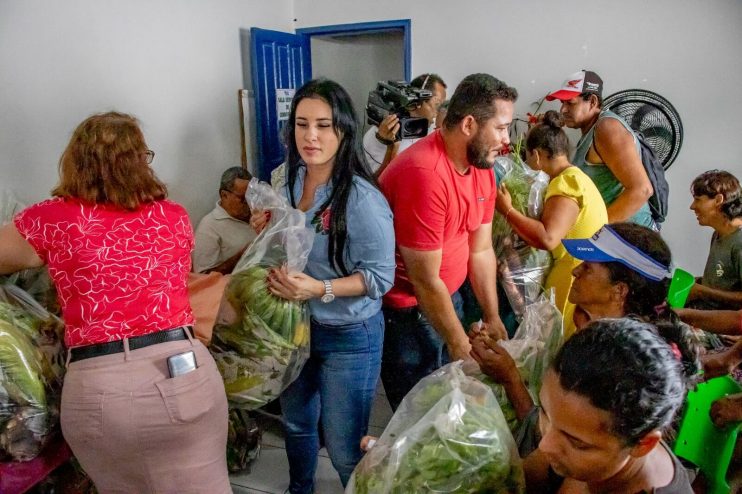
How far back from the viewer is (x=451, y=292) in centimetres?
196

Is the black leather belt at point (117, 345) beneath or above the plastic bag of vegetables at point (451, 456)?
above

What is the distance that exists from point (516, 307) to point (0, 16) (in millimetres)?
2150

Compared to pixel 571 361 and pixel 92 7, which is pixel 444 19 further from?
pixel 571 361

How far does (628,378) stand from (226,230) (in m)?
2.41

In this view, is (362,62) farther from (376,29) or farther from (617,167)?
(617,167)

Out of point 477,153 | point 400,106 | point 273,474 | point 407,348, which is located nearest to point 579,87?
point 400,106

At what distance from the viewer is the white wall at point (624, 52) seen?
362cm

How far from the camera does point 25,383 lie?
1.35m

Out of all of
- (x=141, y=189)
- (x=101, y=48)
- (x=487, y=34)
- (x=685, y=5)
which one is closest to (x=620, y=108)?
(x=685, y=5)

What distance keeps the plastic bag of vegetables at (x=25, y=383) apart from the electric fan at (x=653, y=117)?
3.42m

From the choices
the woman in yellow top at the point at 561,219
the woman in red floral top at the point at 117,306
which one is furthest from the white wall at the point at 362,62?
the woman in red floral top at the point at 117,306

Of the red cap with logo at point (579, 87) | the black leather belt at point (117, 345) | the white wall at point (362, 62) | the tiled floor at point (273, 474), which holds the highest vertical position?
the white wall at point (362, 62)

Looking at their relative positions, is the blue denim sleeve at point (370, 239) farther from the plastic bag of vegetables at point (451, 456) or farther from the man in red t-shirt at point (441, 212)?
the plastic bag of vegetables at point (451, 456)

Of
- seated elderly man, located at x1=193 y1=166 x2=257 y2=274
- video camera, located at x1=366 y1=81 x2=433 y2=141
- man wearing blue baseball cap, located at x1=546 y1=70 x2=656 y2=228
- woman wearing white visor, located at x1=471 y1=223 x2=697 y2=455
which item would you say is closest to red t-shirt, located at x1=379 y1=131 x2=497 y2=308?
woman wearing white visor, located at x1=471 y1=223 x2=697 y2=455
